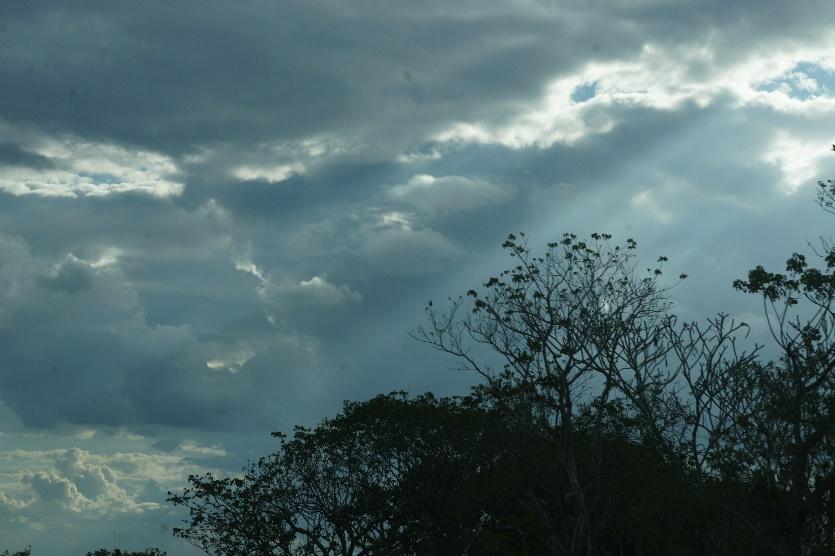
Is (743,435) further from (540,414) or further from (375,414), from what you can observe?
(375,414)

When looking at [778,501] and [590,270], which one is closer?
[778,501]

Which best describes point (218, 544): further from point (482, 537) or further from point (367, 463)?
point (482, 537)

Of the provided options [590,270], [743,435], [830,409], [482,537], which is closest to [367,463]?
[482,537]

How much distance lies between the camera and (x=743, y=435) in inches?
758

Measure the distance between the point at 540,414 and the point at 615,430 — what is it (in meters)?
2.48

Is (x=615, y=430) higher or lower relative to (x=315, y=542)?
higher

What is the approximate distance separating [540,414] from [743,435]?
300 inches

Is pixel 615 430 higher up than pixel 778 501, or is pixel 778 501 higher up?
pixel 615 430

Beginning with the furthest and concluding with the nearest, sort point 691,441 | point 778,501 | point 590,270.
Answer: point 590,270 < point 691,441 < point 778,501

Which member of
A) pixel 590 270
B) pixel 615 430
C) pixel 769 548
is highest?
pixel 590 270

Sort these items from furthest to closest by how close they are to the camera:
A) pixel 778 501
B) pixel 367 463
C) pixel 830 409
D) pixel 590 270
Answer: pixel 367 463, pixel 590 270, pixel 778 501, pixel 830 409

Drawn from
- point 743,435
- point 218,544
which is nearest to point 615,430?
point 743,435

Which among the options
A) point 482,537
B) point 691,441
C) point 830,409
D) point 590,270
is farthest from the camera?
point 482,537

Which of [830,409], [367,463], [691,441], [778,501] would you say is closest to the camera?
[830,409]
